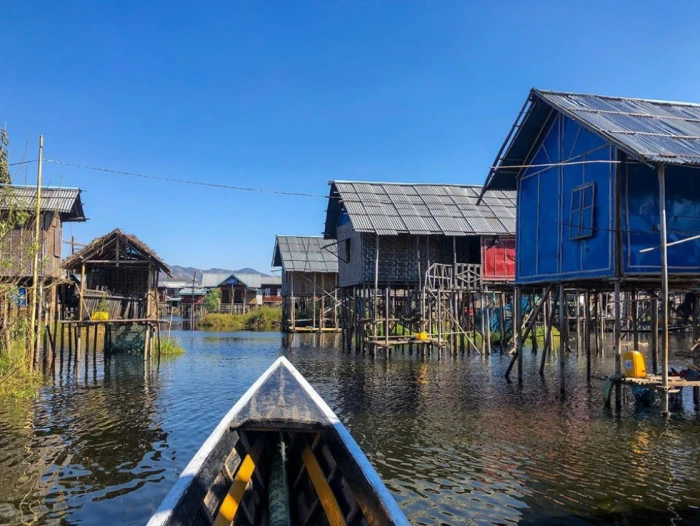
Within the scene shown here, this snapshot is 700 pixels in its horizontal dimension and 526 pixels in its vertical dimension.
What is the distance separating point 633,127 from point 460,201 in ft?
44.1

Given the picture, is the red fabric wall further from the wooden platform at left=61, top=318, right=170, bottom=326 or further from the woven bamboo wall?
the woven bamboo wall

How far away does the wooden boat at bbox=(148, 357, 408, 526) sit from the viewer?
436 cm

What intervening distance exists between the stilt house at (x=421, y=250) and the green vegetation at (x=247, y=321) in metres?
19.9

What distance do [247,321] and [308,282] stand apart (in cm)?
792

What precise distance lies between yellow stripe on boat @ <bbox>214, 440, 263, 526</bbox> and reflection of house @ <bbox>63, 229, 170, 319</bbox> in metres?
15.1

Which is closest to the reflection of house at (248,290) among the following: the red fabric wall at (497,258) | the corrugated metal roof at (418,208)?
the corrugated metal roof at (418,208)

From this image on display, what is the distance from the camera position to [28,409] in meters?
11.5

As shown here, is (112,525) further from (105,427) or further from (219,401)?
(219,401)

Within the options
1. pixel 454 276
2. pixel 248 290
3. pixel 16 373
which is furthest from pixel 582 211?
pixel 248 290

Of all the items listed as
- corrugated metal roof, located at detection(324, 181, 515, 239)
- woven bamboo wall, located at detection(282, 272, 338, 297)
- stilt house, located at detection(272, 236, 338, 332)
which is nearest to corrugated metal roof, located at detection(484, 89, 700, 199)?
corrugated metal roof, located at detection(324, 181, 515, 239)

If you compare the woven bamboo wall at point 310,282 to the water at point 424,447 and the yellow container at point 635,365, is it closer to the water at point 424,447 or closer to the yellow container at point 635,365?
the water at point 424,447

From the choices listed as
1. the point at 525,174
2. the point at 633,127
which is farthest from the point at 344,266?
the point at 633,127

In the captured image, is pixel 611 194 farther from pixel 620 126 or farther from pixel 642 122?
pixel 642 122

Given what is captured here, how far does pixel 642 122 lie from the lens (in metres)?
12.8
